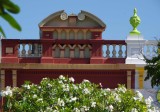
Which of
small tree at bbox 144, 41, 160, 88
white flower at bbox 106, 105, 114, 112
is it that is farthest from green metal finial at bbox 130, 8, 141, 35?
white flower at bbox 106, 105, 114, 112

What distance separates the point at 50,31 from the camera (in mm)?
12906

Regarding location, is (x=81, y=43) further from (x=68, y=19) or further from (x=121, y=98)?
(x=121, y=98)

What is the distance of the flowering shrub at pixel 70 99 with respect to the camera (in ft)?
31.4

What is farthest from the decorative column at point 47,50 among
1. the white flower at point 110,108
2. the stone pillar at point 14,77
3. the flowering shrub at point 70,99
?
the white flower at point 110,108

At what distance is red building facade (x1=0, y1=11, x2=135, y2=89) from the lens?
1270 centimetres

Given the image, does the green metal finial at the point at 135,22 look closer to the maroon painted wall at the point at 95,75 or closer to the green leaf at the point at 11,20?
the maroon painted wall at the point at 95,75

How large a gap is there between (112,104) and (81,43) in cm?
359

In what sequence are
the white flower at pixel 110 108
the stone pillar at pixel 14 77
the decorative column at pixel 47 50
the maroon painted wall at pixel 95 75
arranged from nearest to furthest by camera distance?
the white flower at pixel 110 108 < the stone pillar at pixel 14 77 < the maroon painted wall at pixel 95 75 < the decorative column at pixel 47 50

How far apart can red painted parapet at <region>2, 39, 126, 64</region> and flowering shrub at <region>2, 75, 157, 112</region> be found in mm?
2618

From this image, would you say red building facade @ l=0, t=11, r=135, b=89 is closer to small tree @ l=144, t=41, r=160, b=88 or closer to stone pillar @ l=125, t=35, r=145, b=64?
stone pillar @ l=125, t=35, r=145, b=64

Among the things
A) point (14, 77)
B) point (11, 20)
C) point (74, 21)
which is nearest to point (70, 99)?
point (14, 77)

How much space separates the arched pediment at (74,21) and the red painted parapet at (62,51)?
45cm

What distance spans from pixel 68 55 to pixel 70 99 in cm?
345

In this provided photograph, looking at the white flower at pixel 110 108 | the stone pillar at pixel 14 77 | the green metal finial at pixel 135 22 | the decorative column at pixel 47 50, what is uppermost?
the green metal finial at pixel 135 22
